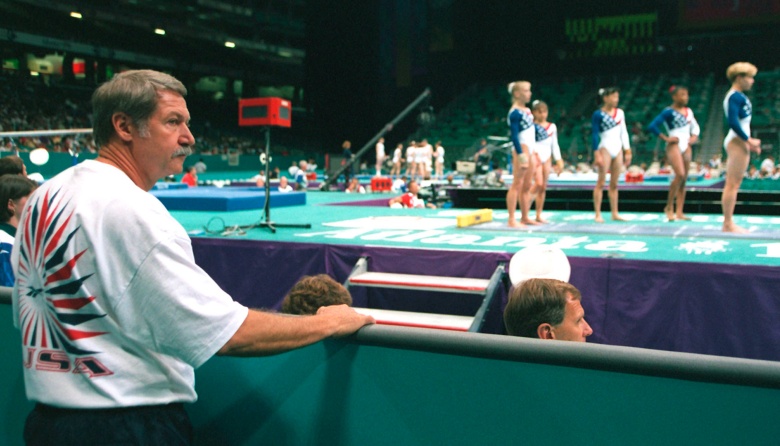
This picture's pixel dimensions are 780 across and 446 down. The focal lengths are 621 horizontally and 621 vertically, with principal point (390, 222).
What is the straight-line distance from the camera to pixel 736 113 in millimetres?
6059

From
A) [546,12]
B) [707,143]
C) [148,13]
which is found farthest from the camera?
[148,13]

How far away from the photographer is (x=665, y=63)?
30.3m

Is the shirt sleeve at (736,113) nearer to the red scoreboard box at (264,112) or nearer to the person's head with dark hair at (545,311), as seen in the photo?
the red scoreboard box at (264,112)

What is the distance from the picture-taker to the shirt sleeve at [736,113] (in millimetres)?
6012

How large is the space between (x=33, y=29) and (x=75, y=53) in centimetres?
184

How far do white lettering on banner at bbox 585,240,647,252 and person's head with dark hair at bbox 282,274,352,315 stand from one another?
10.8ft

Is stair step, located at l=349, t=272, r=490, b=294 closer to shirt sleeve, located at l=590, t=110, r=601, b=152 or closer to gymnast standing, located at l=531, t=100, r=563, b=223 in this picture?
gymnast standing, located at l=531, t=100, r=563, b=223

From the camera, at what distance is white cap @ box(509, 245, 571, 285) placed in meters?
3.92

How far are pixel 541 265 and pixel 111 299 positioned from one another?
123 inches

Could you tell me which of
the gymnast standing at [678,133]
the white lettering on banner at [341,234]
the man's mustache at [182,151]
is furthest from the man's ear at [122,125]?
the gymnast standing at [678,133]

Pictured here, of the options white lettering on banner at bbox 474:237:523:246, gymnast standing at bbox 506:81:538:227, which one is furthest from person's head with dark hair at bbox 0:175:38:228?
gymnast standing at bbox 506:81:538:227

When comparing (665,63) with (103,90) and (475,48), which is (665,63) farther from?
(103,90)

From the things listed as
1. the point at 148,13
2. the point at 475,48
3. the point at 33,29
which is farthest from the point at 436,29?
the point at 33,29

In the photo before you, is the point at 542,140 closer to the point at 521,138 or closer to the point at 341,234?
the point at 521,138
